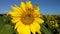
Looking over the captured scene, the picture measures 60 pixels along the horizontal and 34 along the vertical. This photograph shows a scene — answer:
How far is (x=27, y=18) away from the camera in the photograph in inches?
67.2

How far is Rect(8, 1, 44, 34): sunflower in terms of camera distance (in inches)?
63.7

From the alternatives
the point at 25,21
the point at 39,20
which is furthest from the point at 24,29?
the point at 39,20

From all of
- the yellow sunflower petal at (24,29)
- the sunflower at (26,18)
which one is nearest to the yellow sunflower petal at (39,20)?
the sunflower at (26,18)

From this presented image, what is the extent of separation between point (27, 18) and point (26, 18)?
0.05 feet

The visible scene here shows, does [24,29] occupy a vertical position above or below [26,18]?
below

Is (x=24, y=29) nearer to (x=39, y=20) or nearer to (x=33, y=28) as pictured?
(x=33, y=28)

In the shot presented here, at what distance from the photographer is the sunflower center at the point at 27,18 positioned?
169cm

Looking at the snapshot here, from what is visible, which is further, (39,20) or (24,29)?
(24,29)

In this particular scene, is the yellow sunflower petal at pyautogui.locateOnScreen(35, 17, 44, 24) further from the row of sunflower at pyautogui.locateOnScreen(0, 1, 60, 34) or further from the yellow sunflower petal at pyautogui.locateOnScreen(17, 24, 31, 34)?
the yellow sunflower petal at pyautogui.locateOnScreen(17, 24, 31, 34)

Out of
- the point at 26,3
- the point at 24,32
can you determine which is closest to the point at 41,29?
the point at 24,32

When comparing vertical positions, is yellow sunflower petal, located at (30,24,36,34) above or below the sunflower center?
below

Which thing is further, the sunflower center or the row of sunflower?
the sunflower center

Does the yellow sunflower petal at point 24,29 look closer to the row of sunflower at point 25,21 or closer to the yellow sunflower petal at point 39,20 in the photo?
the row of sunflower at point 25,21

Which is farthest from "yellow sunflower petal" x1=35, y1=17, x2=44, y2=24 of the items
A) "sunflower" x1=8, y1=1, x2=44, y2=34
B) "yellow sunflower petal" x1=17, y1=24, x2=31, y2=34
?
"yellow sunflower petal" x1=17, y1=24, x2=31, y2=34
